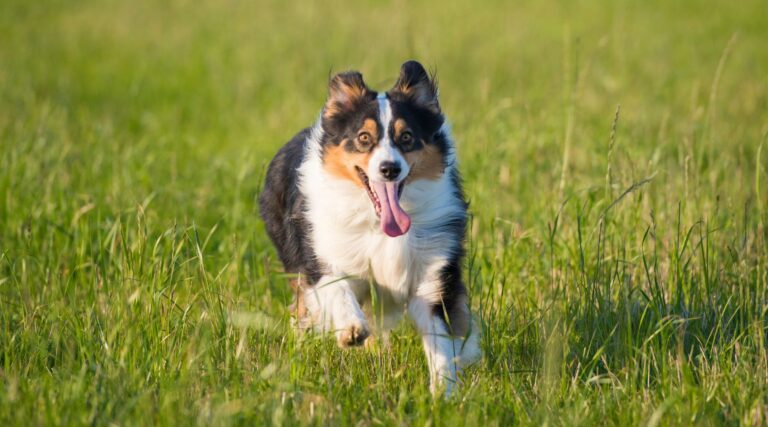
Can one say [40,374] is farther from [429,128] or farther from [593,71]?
[593,71]

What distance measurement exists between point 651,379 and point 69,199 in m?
3.93

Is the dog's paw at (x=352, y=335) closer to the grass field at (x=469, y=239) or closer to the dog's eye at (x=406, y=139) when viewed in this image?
the grass field at (x=469, y=239)

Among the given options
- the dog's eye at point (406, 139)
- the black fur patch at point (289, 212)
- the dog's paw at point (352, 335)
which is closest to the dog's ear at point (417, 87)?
the dog's eye at point (406, 139)

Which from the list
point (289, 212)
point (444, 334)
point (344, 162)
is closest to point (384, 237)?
point (344, 162)

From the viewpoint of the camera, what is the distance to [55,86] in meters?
11.6

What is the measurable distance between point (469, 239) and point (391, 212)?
700 mm

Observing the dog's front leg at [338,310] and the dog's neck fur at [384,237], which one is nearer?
the dog's front leg at [338,310]

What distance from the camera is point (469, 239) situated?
4.97 m

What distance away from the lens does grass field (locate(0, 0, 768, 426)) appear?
3783mm

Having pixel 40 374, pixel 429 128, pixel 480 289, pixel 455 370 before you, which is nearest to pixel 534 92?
pixel 480 289

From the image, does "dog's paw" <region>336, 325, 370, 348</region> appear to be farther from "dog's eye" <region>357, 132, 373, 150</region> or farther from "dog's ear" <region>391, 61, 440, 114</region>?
"dog's ear" <region>391, 61, 440, 114</region>

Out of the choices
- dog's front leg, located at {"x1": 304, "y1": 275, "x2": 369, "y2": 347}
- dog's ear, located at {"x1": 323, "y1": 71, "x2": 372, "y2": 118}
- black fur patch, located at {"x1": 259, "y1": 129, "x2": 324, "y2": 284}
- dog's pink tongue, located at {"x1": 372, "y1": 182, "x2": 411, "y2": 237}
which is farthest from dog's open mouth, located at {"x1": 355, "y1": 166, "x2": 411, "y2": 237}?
dog's ear, located at {"x1": 323, "y1": 71, "x2": 372, "y2": 118}

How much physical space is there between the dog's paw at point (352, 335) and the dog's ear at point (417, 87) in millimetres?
1231

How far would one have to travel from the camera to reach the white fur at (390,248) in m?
4.45
